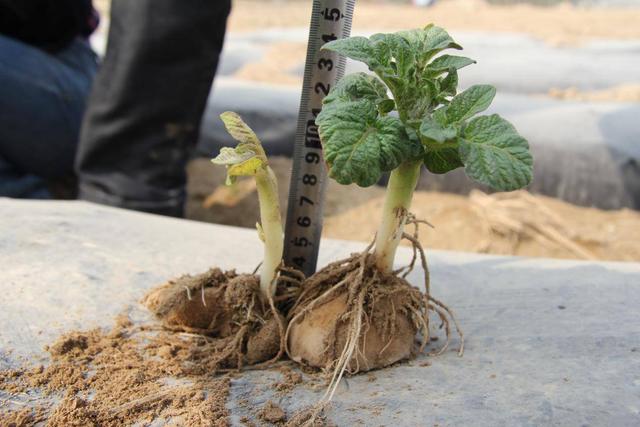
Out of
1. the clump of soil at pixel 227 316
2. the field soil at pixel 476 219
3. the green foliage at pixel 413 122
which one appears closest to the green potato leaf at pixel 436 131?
the green foliage at pixel 413 122

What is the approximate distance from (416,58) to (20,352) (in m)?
A: 0.82

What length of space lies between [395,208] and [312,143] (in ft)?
0.78

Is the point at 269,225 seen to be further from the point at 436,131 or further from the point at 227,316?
the point at 436,131

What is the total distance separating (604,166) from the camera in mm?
2703

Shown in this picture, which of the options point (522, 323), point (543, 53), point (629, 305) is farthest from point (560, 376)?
point (543, 53)

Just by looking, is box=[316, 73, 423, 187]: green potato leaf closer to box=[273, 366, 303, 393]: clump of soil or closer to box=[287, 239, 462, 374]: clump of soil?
box=[287, 239, 462, 374]: clump of soil

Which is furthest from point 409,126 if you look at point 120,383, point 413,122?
point 120,383

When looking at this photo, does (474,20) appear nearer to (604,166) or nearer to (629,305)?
(604,166)

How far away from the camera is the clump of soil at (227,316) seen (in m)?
1.10

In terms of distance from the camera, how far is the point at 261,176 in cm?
104

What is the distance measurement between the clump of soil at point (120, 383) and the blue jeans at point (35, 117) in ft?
5.29

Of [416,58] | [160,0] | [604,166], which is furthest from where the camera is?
[604,166]

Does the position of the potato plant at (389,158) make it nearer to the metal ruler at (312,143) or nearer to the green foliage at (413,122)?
the green foliage at (413,122)

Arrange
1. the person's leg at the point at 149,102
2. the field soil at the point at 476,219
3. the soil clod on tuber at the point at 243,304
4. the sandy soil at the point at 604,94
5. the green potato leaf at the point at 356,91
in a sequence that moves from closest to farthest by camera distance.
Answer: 1. the green potato leaf at the point at 356,91
2. the soil clod on tuber at the point at 243,304
3. the person's leg at the point at 149,102
4. the field soil at the point at 476,219
5. the sandy soil at the point at 604,94
